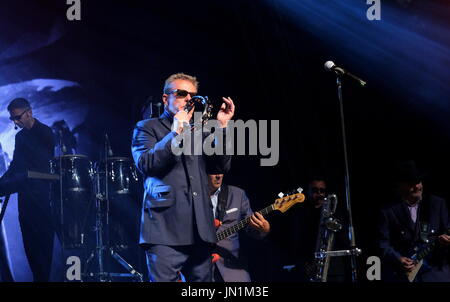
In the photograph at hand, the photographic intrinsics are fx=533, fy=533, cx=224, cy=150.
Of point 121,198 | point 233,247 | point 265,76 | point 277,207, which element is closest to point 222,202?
point 233,247

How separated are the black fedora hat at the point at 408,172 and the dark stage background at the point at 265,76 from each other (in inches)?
21.2

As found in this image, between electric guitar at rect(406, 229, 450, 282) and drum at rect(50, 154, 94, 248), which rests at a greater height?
drum at rect(50, 154, 94, 248)

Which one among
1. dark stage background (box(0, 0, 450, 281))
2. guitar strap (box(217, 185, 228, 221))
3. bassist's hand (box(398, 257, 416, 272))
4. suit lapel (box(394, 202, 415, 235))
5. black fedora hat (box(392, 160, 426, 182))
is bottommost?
bassist's hand (box(398, 257, 416, 272))

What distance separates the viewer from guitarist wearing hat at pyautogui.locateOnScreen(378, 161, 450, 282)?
5289 mm

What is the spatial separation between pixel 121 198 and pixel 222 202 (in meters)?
1.21

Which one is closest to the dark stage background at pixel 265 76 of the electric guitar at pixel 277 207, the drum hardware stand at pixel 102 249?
the drum hardware stand at pixel 102 249

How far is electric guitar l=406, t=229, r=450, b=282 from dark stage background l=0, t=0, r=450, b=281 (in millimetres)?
1004

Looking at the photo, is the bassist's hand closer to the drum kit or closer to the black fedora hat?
the black fedora hat

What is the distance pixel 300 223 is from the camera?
6.03 metres

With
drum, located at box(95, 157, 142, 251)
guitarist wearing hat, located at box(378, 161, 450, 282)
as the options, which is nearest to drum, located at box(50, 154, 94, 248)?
drum, located at box(95, 157, 142, 251)

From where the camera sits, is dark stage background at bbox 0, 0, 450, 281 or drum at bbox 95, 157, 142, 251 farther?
dark stage background at bbox 0, 0, 450, 281
